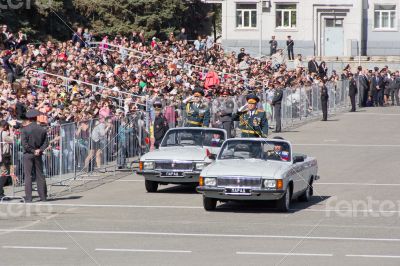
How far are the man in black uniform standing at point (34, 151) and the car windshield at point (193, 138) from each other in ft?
13.8

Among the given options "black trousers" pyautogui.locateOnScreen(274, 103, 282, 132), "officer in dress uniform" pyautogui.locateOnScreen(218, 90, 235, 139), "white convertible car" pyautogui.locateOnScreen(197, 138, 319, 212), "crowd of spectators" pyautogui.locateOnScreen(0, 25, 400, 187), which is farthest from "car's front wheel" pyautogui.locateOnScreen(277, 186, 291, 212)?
"black trousers" pyautogui.locateOnScreen(274, 103, 282, 132)

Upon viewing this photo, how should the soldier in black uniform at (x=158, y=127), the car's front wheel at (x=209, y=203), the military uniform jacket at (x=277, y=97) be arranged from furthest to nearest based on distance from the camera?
the military uniform jacket at (x=277, y=97) → the soldier in black uniform at (x=158, y=127) → the car's front wheel at (x=209, y=203)

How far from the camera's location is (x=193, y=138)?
28.0m

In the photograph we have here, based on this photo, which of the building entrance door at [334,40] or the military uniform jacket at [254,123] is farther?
the building entrance door at [334,40]

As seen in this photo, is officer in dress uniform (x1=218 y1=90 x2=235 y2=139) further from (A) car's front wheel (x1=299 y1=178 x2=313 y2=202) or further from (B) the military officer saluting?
(A) car's front wheel (x1=299 y1=178 x2=313 y2=202)

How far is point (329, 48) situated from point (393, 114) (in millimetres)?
21257

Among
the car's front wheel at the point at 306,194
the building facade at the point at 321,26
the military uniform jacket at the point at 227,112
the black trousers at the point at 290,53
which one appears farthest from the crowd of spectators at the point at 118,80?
the building facade at the point at 321,26

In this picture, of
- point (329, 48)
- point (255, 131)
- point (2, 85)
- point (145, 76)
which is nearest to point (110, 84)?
point (145, 76)

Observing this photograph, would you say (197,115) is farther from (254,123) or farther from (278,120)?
(278,120)

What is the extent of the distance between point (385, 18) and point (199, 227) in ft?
190

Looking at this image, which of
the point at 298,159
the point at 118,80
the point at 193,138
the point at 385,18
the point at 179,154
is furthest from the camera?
the point at 385,18

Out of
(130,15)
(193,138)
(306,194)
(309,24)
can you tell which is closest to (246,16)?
(309,24)

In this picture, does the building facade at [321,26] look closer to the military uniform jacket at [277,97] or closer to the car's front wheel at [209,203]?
the military uniform jacket at [277,97]

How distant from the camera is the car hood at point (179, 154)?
26375 millimetres
